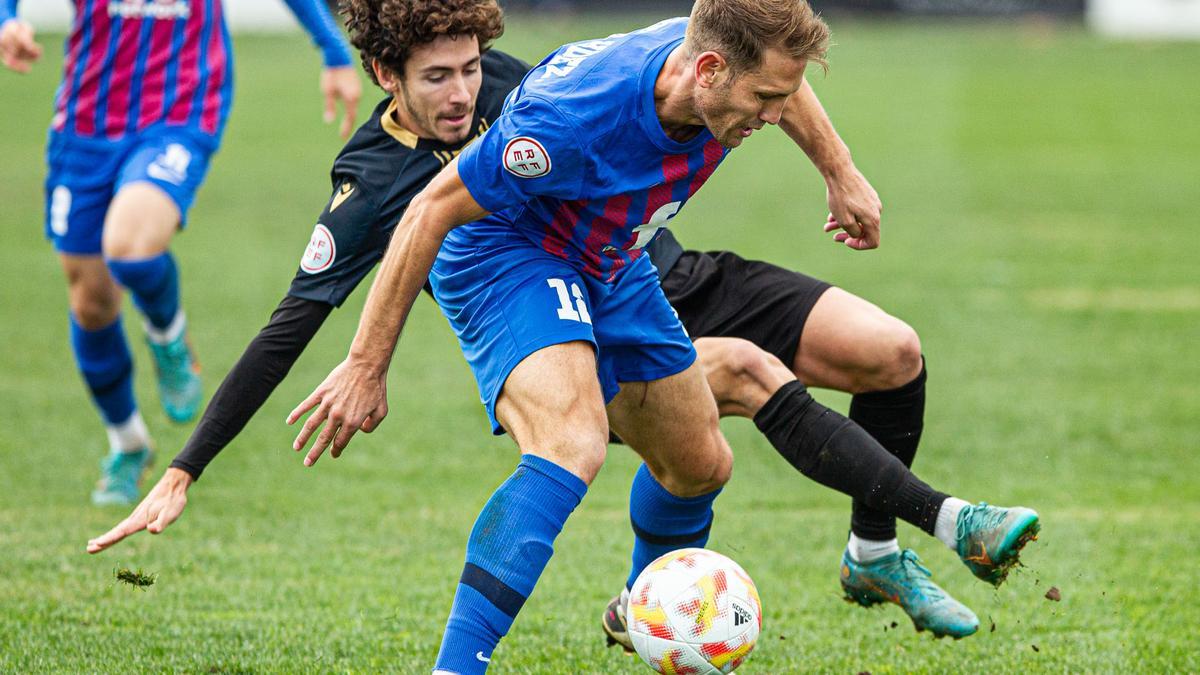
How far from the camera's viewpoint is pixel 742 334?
14.8 feet

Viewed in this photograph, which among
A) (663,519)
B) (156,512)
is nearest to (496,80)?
(663,519)

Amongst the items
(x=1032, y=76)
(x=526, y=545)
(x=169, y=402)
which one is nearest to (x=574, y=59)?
(x=526, y=545)

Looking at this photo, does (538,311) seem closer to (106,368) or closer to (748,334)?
(748,334)

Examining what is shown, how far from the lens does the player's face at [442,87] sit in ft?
13.8

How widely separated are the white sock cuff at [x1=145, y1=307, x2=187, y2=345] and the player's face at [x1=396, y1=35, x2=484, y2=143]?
2457mm

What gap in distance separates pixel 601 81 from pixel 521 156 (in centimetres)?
29

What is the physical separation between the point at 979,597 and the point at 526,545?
6.85 feet

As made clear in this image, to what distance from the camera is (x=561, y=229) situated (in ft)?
12.4

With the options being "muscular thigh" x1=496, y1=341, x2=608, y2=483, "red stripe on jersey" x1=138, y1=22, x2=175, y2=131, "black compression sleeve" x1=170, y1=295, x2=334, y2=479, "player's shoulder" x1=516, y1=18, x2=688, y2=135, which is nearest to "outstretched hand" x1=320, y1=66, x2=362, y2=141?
"red stripe on jersey" x1=138, y1=22, x2=175, y2=131

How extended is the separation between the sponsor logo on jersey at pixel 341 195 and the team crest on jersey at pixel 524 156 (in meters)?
0.98

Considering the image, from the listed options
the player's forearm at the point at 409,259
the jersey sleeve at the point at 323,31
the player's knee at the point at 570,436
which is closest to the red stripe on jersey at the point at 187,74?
the jersey sleeve at the point at 323,31

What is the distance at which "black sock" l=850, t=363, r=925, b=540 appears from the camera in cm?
437

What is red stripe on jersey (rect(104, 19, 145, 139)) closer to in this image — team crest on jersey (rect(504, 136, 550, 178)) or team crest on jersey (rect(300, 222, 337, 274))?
team crest on jersey (rect(300, 222, 337, 274))

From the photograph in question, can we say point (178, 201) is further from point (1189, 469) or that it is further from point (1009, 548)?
point (1189, 469)
